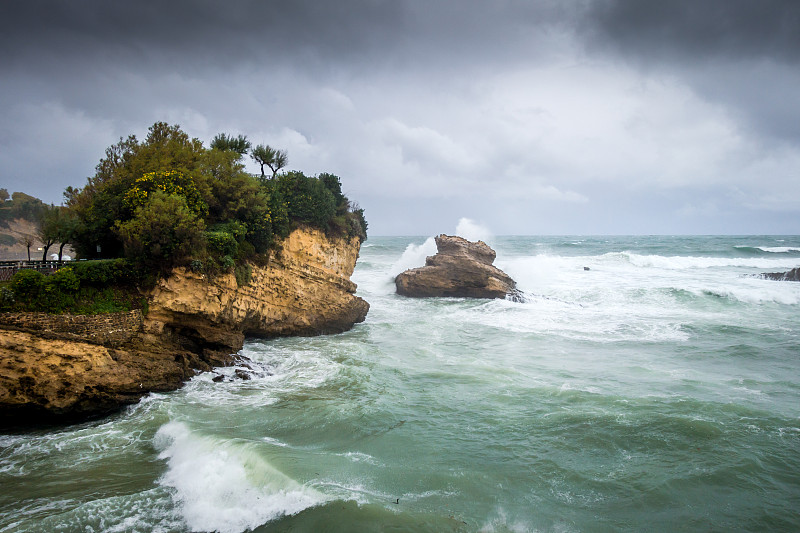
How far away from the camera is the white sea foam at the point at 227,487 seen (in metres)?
6.91

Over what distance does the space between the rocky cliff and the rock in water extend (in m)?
9.55

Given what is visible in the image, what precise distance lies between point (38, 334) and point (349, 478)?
8735 millimetres

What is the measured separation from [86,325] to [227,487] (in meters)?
6.97

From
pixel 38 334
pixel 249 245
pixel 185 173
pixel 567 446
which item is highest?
pixel 185 173

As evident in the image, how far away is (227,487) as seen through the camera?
7590mm

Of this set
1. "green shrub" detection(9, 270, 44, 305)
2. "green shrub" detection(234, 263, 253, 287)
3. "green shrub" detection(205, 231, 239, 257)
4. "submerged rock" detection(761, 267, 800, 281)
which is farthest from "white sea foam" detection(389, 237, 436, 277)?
"green shrub" detection(9, 270, 44, 305)

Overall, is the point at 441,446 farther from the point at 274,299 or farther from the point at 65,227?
the point at 65,227

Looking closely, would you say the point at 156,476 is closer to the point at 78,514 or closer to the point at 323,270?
the point at 78,514

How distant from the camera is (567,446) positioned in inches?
369

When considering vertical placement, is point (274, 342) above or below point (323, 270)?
below

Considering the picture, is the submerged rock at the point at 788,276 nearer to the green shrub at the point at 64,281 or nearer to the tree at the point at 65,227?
the green shrub at the point at 64,281

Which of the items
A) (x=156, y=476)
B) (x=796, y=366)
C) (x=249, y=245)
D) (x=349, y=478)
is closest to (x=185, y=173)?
(x=249, y=245)

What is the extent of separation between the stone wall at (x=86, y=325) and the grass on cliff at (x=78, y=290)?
18 cm

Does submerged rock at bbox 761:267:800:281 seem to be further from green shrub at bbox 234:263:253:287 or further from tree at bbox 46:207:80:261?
tree at bbox 46:207:80:261
